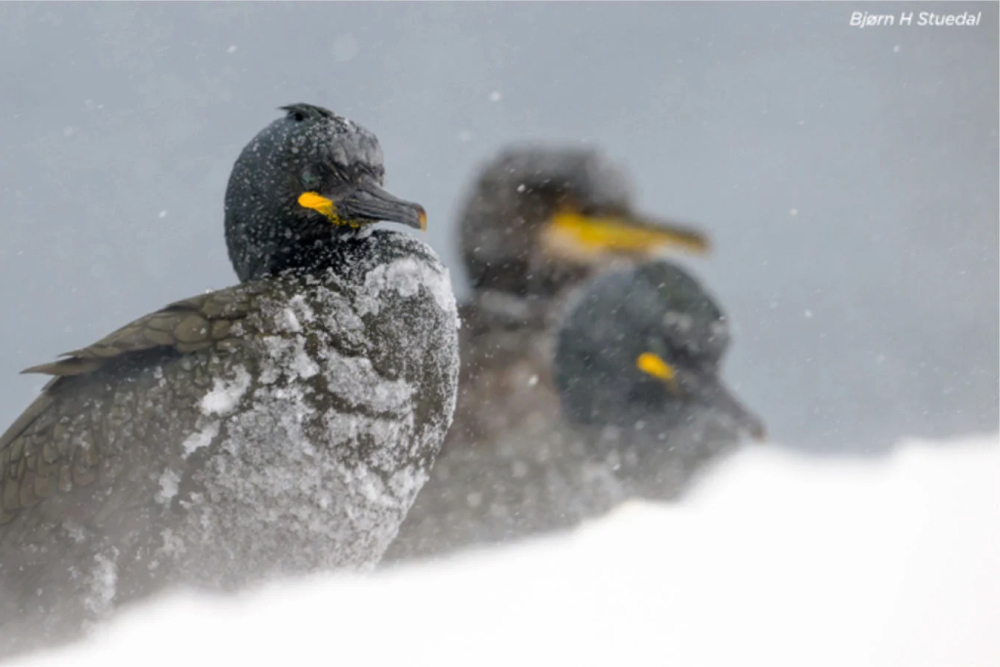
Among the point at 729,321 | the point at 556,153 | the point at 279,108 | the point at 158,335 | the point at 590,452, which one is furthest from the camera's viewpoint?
the point at 556,153

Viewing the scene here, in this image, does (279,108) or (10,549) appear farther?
(279,108)

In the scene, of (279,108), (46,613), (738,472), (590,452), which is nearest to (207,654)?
(46,613)

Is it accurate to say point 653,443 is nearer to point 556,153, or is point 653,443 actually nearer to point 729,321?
point 729,321

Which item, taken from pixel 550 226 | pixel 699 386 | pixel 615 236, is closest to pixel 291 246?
pixel 699 386

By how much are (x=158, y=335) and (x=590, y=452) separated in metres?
2.22

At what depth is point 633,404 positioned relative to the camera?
3.96 m

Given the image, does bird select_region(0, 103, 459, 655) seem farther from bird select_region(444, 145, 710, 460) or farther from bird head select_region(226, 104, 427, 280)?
bird select_region(444, 145, 710, 460)

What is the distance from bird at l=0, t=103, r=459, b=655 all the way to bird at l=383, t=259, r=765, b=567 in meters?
1.57

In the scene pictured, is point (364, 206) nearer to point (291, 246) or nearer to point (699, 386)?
point (291, 246)

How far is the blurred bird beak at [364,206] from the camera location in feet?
6.84

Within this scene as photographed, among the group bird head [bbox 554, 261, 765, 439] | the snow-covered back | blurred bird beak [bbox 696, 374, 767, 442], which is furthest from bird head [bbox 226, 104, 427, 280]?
blurred bird beak [bbox 696, 374, 767, 442]

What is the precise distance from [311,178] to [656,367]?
221 cm

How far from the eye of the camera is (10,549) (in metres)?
1.99

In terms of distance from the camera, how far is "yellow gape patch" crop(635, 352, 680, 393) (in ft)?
12.8
